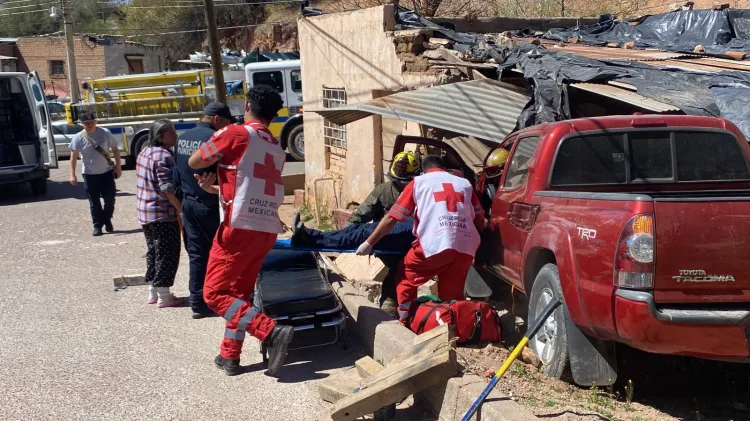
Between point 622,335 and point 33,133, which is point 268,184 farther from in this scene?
point 33,133

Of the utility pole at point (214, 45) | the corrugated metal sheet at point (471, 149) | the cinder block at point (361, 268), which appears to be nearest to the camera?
the cinder block at point (361, 268)

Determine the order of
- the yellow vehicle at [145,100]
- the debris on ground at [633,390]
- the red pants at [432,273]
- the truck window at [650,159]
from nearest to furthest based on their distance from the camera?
the debris on ground at [633,390] < the truck window at [650,159] < the red pants at [432,273] < the yellow vehicle at [145,100]

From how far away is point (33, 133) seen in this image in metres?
16.1

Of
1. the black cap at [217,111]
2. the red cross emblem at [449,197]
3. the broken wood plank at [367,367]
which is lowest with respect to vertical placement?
the broken wood plank at [367,367]

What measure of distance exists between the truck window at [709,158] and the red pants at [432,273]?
166 cm

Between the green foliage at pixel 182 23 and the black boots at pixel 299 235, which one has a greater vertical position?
the green foliage at pixel 182 23

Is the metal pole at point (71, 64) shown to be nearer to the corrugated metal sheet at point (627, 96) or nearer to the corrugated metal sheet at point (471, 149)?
the corrugated metal sheet at point (471, 149)

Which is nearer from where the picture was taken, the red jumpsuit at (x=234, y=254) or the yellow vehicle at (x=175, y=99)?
the red jumpsuit at (x=234, y=254)

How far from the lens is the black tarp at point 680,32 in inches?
463

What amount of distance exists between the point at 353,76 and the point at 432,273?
6789 mm

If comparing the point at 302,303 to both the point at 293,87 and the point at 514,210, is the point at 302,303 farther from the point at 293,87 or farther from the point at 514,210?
the point at 293,87

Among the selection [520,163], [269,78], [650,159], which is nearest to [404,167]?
[520,163]

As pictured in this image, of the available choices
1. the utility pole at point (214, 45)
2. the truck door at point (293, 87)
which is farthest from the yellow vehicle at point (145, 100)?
the utility pole at point (214, 45)

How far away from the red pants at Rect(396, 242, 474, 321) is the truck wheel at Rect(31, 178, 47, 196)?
12.6 metres
